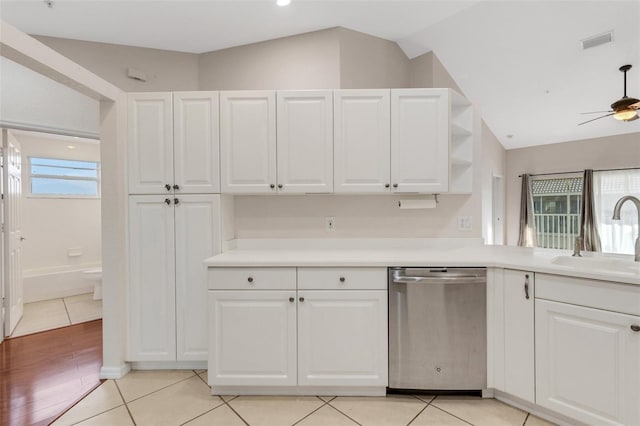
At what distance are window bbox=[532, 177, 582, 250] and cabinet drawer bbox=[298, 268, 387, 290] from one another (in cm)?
600

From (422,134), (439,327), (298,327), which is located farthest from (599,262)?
(298,327)

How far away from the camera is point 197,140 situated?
210 cm

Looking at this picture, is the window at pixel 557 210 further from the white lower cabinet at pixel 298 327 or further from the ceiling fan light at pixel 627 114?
the white lower cabinet at pixel 298 327

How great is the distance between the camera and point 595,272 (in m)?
1.43

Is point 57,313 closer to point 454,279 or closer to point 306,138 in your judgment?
point 306,138

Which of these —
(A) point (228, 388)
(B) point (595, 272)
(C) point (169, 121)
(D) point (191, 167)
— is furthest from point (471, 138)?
(A) point (228, 388)

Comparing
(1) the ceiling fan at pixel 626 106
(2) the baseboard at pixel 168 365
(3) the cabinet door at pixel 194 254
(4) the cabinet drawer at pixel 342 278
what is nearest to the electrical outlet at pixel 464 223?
(4) the cabinet drawer at pixel 342 278

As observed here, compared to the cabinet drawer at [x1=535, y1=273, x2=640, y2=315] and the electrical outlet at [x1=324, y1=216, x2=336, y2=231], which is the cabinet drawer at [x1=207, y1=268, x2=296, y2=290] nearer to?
the electrical outlet at [x1=324, y1=216, x2=336, y2=231]

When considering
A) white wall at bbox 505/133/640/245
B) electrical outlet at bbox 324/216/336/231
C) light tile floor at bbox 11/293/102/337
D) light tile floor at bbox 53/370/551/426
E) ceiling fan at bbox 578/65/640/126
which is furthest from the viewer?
white wall at bbox 505/133/640/245

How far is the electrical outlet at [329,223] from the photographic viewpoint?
7.89ft

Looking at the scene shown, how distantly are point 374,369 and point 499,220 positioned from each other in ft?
18.6

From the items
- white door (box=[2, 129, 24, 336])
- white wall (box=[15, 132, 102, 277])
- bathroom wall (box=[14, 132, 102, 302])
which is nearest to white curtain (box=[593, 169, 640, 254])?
white door (box=[2, 129, 24, 336])

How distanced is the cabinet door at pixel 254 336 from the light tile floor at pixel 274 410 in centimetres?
15

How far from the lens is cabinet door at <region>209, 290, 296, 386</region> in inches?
71.1
